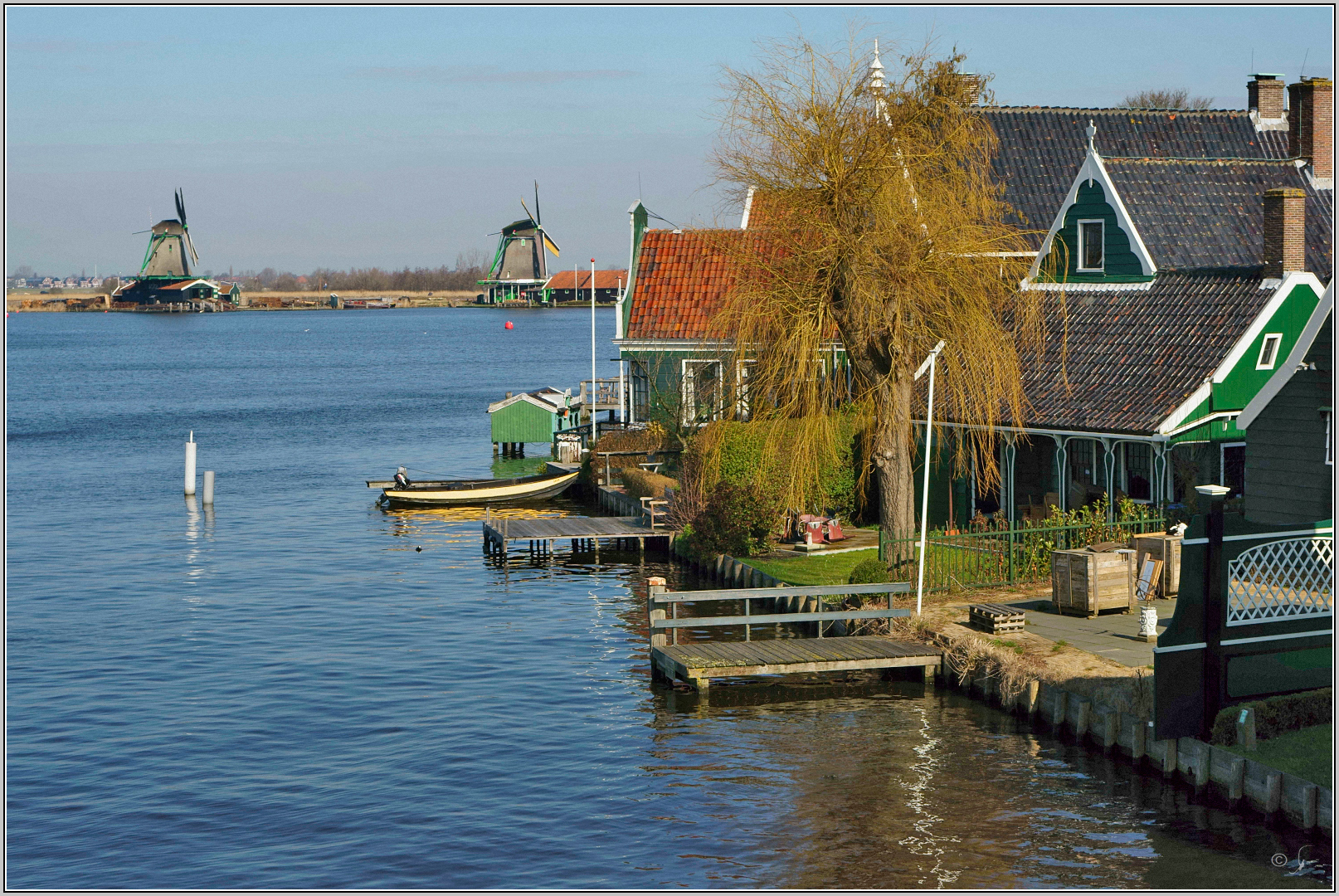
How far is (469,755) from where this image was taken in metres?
20.8

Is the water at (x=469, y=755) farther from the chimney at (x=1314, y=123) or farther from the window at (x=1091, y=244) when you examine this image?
the chimney at (x=1314, y=123)

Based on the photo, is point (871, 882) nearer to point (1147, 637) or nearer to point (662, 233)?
point (1147, 637)

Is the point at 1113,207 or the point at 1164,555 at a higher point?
the point at 1113,207

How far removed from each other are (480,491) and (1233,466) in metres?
26.6

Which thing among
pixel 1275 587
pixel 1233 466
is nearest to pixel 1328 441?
pixel 1233 466

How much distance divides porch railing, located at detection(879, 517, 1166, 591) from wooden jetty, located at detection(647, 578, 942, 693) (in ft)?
4.87

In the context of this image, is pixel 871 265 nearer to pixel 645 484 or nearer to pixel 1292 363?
pixel 1292 363

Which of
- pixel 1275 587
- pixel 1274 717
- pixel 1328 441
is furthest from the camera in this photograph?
pixel 1328 441

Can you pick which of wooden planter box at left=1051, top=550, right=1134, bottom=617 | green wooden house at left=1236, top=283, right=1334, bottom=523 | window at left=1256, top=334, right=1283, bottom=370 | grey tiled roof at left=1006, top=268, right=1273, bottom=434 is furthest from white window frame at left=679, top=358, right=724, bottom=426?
green wooden house at left=1236, top=283, right=1334, bottom=523

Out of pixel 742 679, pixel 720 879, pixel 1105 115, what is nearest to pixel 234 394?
pixel 1105 115

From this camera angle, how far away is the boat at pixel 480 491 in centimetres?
4681

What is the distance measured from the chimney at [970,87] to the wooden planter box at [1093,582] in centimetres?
1582

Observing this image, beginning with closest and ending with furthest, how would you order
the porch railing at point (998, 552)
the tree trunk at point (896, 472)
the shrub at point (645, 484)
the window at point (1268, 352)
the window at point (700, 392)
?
the porch railing at point (998, 552), the window at point (1268, 352), the tree trunk at point (896, 472), the window at point (700, 392), the shrub at point (645, 484)

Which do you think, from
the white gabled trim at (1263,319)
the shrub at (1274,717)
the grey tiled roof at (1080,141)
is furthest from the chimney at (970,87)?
the shrub at (1274,717)
